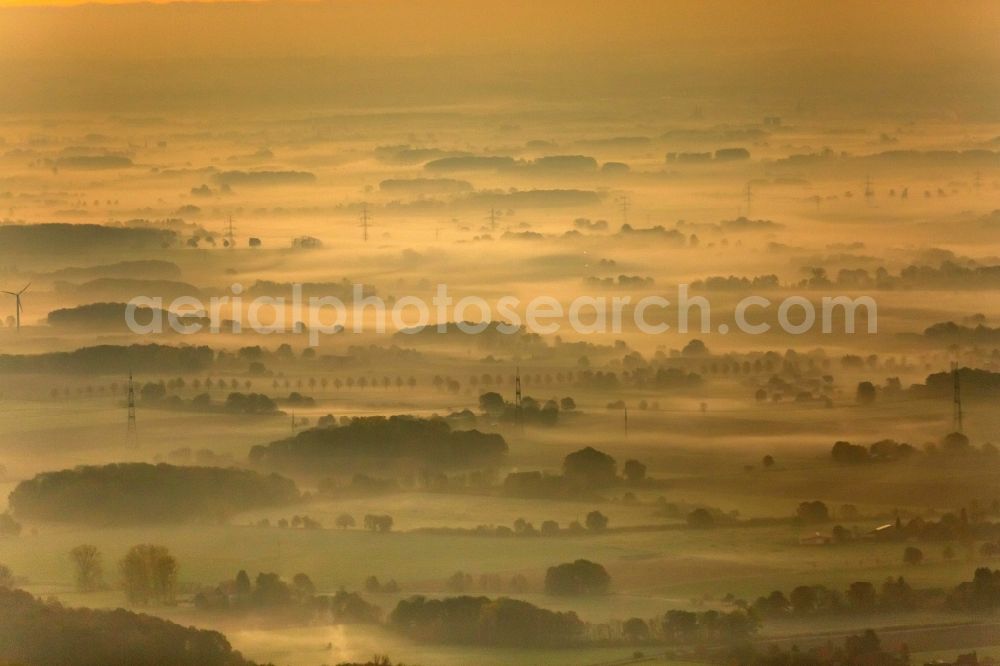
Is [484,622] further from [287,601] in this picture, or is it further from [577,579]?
[287,601]

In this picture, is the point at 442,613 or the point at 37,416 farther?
the point at 37,416

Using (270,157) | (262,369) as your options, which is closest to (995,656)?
(262,369)

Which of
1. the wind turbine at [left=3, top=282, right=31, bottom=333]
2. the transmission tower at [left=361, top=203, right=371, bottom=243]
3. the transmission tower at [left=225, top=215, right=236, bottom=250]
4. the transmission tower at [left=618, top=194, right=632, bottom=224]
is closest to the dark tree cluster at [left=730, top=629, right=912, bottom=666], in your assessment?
the transmission tower at [left=618, top=194, right=632, bottom=224]

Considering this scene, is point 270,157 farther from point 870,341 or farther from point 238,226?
point 870,341

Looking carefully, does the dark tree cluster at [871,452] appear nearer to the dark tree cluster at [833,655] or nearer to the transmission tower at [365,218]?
the dark tree cluster at [833,655]

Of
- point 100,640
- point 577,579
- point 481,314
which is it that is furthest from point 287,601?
point 481,314

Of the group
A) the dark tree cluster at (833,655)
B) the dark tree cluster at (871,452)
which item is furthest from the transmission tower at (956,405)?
the dark tree cluster at (833,655)
